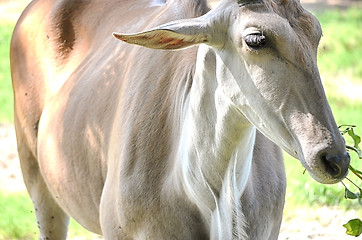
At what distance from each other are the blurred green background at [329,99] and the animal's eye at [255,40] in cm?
56

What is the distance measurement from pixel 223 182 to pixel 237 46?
1.87 ft

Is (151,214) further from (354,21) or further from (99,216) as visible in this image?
(354,21)

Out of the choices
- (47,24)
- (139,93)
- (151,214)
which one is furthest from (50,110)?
(151,214)

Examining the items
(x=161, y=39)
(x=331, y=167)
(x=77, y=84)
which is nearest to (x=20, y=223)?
(x=77, y=84)

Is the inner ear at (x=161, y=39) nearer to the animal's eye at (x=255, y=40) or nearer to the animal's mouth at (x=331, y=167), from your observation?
the animal's eye at (x=255, y=40)

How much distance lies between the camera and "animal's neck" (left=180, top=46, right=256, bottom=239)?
296cm

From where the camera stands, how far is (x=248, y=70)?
2.76 metres

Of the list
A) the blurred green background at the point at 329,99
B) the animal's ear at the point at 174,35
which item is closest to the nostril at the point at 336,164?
the animal's ear at the point at 174,35

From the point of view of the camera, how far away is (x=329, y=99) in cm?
769

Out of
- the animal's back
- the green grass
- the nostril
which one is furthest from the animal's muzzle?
the green grass

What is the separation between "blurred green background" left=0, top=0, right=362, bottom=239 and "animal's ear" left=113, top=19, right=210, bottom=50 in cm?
58

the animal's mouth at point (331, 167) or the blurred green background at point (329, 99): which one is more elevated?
the animal's mouth at point (331, 167)

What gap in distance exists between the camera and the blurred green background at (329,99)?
18.4 feet

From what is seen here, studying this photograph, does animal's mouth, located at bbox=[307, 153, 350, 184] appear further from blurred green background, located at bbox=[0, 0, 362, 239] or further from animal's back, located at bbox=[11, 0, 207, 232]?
animal's back, located at bbox=[11, 0, 207, 232]
